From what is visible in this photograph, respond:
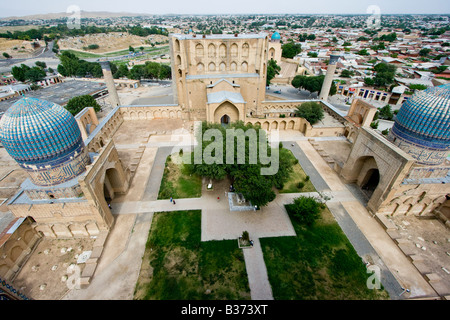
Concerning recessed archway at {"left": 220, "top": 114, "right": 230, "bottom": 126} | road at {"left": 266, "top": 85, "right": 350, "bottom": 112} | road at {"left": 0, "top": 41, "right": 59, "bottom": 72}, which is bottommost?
road at {"left": 0, "top": 41, "right": 59, "bottom": 72}

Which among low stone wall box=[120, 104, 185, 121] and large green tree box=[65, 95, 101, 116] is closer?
low stone wall box=[120, 104, 185, 121]

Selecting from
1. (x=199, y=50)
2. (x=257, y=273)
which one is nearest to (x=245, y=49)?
(x=199, y=50)

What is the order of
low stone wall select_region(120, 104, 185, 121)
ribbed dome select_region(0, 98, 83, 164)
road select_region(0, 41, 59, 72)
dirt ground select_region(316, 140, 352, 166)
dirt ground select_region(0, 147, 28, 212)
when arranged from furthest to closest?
road select_region(0, 41, 59, 72), low stone wall select_region(120, 104, 185, 121), dirt ground select_region(316, 140, 352, 166), dirt ground select_region(0, 147, 28, 212), ribbed dome select_region(0, 98, 83, 164)

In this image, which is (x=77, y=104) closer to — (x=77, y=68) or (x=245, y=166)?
(x=245, y=166)

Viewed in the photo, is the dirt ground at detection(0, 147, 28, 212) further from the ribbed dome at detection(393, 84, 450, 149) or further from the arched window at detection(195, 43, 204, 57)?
the ribbed dome at detection(393, 84, 450, 149)

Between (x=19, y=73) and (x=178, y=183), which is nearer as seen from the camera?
(x=178, y=183)

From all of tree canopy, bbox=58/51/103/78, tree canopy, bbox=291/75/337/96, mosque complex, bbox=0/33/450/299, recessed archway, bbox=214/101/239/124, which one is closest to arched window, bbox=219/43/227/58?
recessed archway, bbox=214/101/239/124

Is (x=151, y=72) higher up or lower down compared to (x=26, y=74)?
higher up

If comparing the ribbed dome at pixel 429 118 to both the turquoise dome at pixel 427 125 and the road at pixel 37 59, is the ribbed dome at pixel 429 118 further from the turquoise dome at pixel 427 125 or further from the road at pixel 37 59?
the road at pixel 37 59
